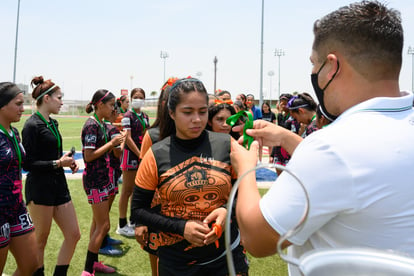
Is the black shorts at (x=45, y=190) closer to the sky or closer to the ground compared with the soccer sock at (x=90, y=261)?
closer to the sky

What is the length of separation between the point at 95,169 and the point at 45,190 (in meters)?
0.83

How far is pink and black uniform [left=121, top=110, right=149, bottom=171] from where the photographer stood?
582 centimetres

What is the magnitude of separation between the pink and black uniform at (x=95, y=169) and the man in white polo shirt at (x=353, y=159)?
3372mm

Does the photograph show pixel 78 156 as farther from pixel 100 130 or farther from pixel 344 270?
pixel 344 270

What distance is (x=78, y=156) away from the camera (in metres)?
12.4

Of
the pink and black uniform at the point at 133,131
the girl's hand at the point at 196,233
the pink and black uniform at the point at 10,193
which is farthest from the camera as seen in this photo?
the pink and black uniform at the point at 133,131

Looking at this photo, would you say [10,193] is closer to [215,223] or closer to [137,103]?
[215,223]

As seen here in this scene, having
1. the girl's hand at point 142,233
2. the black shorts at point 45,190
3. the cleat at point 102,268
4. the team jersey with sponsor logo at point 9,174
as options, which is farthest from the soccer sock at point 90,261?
the girl's hand at point 142,233

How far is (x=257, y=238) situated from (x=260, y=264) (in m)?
3.70

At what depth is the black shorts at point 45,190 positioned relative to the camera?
359 centimetres

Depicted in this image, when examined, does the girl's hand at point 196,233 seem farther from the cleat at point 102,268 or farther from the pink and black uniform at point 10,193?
the cleat at point 102,268

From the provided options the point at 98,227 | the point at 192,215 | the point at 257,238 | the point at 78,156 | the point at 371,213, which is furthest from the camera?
the point at 78,156

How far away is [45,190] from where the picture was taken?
3.61 m

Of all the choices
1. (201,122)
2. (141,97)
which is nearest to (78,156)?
(141,97)
